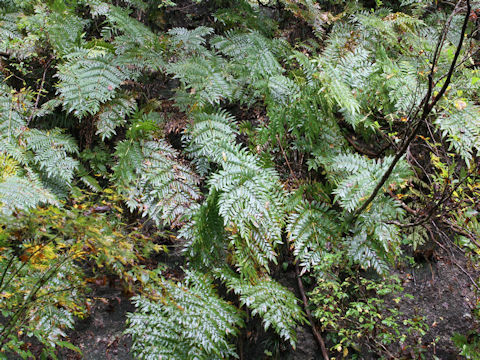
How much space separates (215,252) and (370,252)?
1185 millimetres

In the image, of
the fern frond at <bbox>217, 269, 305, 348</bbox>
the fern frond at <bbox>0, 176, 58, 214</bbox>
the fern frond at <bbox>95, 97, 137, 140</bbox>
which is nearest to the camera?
the fern frond at <bbox>0, 176, 58, 214</bbox>

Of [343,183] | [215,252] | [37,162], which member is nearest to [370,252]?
[343,183]

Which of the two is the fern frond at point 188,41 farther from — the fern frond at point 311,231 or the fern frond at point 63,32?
the fern frond at point 311,231

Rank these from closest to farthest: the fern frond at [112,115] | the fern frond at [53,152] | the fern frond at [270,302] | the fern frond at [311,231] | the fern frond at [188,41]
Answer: the fern frond at [270,302]
the fern frond at [311,231]
the fern frond at [53,152]
the fern frond at [112,115]
the fern frond at [188,41]

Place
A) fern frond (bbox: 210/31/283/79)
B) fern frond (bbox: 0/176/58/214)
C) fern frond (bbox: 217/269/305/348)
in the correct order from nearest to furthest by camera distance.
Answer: fern frond (bbox: 0/176/58/214) < fern frond (bbox: 217/269/305/348) < fern frond (bbox: 210/31/283/79)

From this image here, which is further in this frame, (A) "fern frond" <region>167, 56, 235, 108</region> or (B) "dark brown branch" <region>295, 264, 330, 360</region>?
(A) "fern frond" <region>167, 56, 235, 108</region>

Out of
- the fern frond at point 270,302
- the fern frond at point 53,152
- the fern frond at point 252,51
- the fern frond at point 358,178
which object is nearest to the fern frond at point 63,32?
the fern frond at point 53,152

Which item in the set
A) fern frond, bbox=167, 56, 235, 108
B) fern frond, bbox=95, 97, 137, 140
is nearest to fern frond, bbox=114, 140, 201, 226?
fern frond, bbox=95, 97, 137, 140

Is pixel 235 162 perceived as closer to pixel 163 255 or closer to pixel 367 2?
pixel 163 255

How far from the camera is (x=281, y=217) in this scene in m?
2.74

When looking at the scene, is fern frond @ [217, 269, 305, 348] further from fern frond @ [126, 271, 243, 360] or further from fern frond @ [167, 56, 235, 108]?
fern frond @ [167, 56, 235, 108]

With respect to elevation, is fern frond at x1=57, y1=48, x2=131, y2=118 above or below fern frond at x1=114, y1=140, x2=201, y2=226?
above

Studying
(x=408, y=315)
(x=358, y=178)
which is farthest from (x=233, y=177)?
(x=408, y=315)

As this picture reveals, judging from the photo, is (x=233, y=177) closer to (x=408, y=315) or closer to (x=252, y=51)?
(x=252, y=51)
